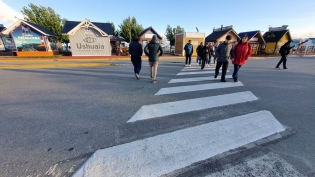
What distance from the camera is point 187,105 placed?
11.6ft

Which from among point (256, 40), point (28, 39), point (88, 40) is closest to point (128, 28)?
point (88, 40)

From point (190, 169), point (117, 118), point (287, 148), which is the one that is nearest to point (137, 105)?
point (117, 118)

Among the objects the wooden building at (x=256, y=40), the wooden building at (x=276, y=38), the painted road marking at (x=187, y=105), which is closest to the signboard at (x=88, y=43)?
the painted road marking at (x=187, y=105)

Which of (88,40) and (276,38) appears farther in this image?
(276,38)

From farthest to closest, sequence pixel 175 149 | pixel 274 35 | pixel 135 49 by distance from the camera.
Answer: pixel 274 35 → pixel 135 49 → pixel 175 149

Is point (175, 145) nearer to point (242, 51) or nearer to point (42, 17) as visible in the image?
point (242, 51)

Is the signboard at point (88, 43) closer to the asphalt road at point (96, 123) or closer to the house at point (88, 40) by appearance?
the house at point (88, 40)

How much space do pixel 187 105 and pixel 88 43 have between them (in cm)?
1947

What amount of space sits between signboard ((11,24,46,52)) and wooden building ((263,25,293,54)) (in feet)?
133

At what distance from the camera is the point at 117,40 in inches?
1017

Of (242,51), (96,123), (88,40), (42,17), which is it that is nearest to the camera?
(96,123)

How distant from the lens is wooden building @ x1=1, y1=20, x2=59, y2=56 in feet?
53.5

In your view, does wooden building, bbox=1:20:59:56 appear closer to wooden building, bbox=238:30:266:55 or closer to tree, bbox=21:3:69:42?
tree, bbox=21:3:69:42

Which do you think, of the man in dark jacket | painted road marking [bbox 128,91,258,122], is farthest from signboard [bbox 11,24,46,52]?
painted road marking [bbox 128,91,258,122]
